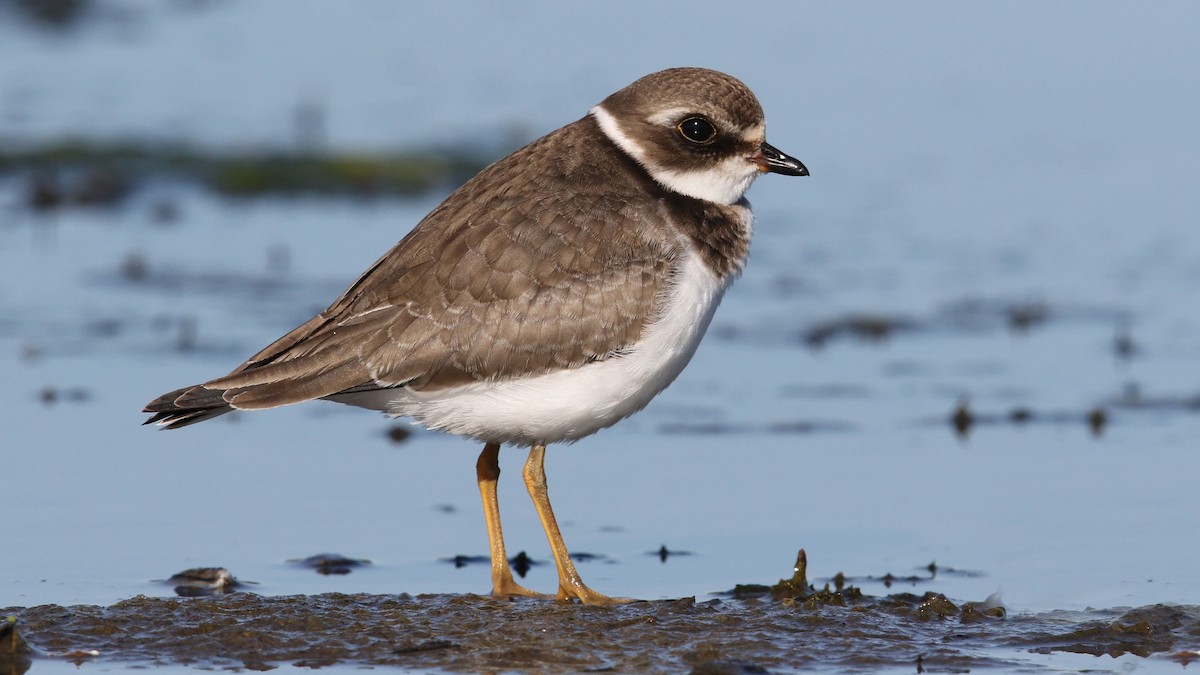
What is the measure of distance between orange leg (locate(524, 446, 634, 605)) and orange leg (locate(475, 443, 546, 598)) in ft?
0.51

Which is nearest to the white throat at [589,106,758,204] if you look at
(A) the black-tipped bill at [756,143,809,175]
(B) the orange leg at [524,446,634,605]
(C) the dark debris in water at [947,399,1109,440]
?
(A) the black-tipped bill at [756,143,809,175]

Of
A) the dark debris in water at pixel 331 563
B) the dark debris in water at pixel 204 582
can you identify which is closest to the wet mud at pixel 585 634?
the dark debris in water at pixel 204 582

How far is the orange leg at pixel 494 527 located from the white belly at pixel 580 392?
528mm

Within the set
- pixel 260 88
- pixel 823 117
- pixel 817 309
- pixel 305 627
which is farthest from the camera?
pixel 260 88

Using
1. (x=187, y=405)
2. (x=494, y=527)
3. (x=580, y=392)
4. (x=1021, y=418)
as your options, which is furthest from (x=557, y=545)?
(x=1021, y=418)

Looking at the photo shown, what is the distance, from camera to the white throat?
27.0ft

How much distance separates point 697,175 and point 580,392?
1.21 metres

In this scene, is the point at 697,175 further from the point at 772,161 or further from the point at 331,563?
the point at 331,563

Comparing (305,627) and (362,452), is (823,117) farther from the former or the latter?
(305,627)

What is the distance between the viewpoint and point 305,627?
23.5 feet

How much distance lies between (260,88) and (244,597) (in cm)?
1275

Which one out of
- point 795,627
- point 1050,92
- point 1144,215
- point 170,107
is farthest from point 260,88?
point 795,627

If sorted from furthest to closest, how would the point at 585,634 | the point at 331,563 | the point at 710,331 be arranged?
the point at 710,331, the point at 331,563, the point at 585,634

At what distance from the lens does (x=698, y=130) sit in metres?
8.27
